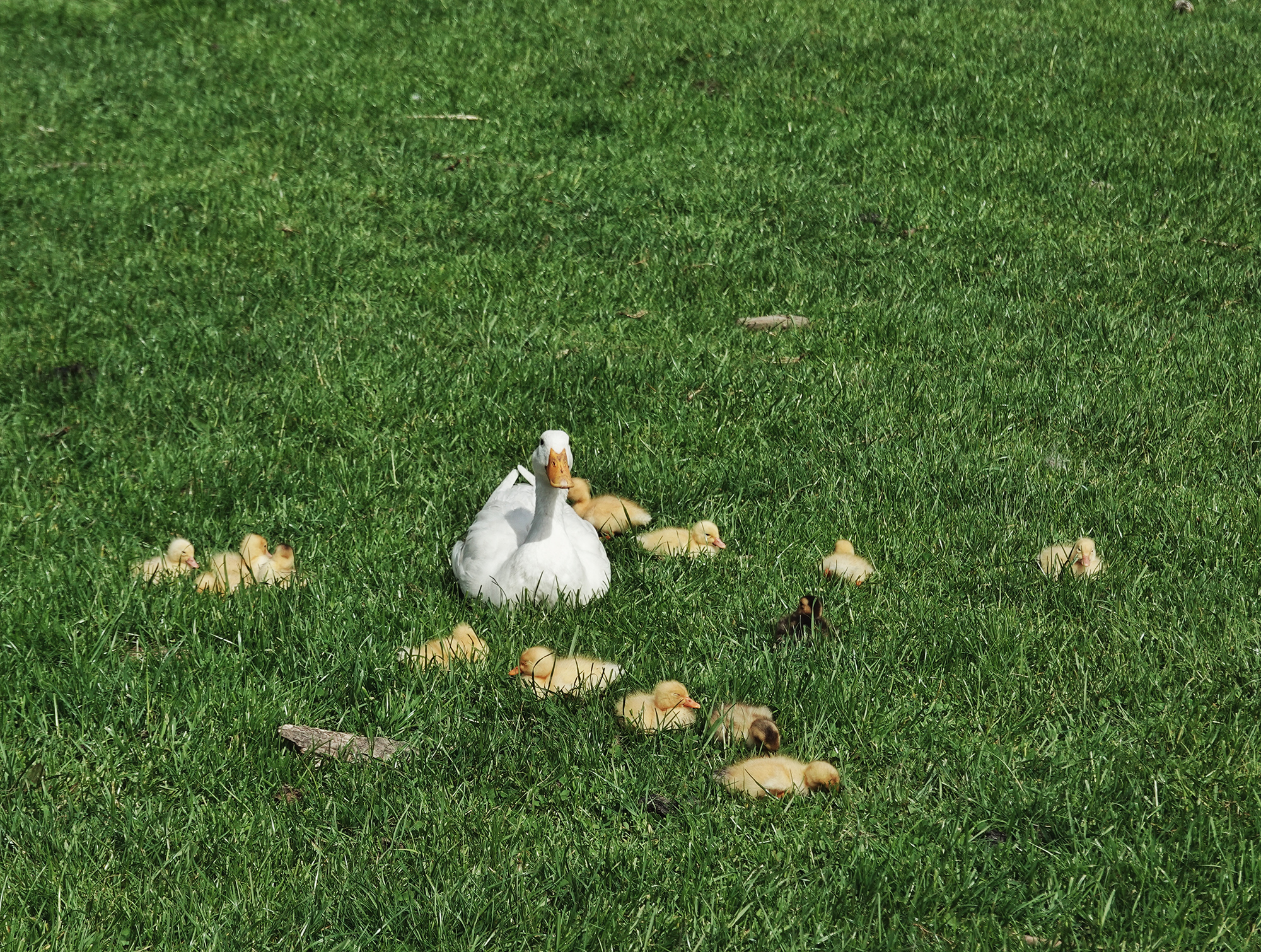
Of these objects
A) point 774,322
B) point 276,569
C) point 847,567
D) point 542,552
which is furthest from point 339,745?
point 774,322

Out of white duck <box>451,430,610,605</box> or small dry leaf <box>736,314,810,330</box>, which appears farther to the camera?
small dry leaf <box>736,314,810,330</box>

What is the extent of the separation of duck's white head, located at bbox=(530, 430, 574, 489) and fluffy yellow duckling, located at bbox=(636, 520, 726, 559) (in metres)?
0.57

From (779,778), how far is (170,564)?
2445mm

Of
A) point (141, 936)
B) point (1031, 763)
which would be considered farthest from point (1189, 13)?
point (141, 936)

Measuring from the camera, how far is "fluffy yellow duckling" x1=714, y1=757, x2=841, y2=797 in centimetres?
332

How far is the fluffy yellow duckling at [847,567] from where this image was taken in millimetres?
4270

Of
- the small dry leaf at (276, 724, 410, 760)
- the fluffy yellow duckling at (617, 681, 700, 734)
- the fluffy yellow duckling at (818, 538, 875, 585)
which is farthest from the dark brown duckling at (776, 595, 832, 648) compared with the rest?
the small dry leaf at (276, 724, 410, 760)

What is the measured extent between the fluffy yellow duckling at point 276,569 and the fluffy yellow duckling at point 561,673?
1066 millimetres

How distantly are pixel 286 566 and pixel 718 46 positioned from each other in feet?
24.6

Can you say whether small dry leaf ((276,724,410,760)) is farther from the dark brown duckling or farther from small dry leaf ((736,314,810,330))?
small dry leaf ((736,314,810,330))

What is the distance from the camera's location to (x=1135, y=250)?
23.9 feet

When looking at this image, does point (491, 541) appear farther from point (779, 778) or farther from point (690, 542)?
point (779, 778)

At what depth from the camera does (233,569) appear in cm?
440

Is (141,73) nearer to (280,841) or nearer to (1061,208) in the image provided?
(1061,208)
